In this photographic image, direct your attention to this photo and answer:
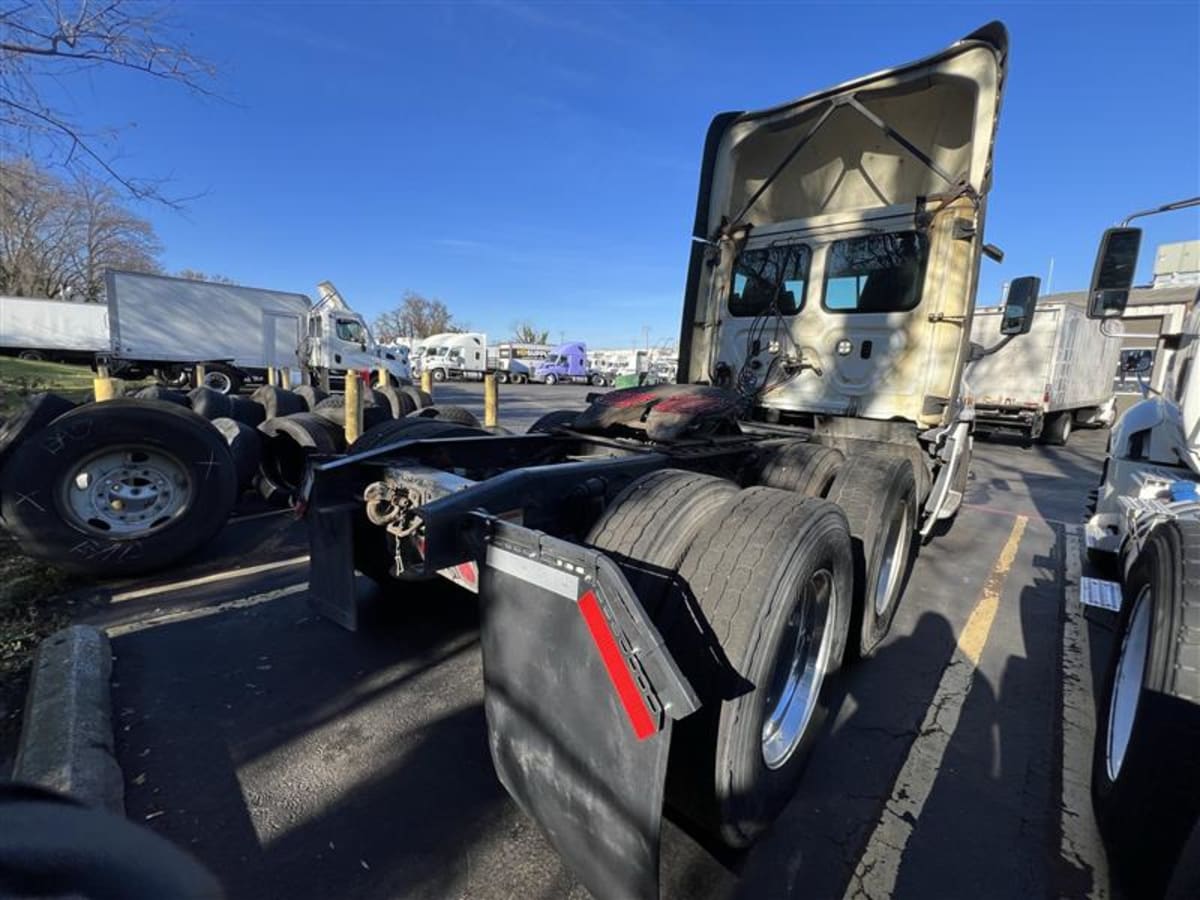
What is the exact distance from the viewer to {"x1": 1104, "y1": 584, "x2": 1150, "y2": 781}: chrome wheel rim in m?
2.17

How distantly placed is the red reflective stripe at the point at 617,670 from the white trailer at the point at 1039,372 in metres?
13.6

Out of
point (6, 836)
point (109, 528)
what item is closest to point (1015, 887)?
point (6, 836)

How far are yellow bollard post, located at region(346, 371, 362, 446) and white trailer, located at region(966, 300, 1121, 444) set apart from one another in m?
12.4

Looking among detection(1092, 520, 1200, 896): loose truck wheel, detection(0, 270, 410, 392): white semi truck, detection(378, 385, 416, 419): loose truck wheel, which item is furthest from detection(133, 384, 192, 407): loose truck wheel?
detection(0, 270, 410, 392): white semi truck

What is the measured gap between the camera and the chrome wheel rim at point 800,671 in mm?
2258

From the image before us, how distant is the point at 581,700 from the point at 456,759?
3.97ft

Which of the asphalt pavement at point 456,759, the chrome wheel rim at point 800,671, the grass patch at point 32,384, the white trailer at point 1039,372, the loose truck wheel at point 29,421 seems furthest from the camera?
the white trailer at point 1039,372

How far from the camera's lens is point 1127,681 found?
2301mm

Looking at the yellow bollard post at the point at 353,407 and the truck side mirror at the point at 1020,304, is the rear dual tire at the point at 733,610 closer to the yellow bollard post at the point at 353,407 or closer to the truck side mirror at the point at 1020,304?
the truck side mirror at the point at 1020,304

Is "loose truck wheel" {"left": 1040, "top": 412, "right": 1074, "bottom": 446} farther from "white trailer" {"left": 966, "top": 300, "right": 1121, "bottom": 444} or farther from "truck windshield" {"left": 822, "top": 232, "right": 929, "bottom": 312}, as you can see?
"truck windshield" {"left": 822, "top": 232, "right": 929, "bottom": 312}

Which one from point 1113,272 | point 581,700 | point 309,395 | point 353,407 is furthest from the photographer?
point 309,395

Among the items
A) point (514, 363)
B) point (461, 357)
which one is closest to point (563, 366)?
point (514, 363)

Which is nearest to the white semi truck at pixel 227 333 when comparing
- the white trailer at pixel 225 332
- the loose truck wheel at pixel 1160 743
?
the white trailer at pixel 225 332

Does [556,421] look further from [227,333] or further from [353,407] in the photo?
[227,333]
